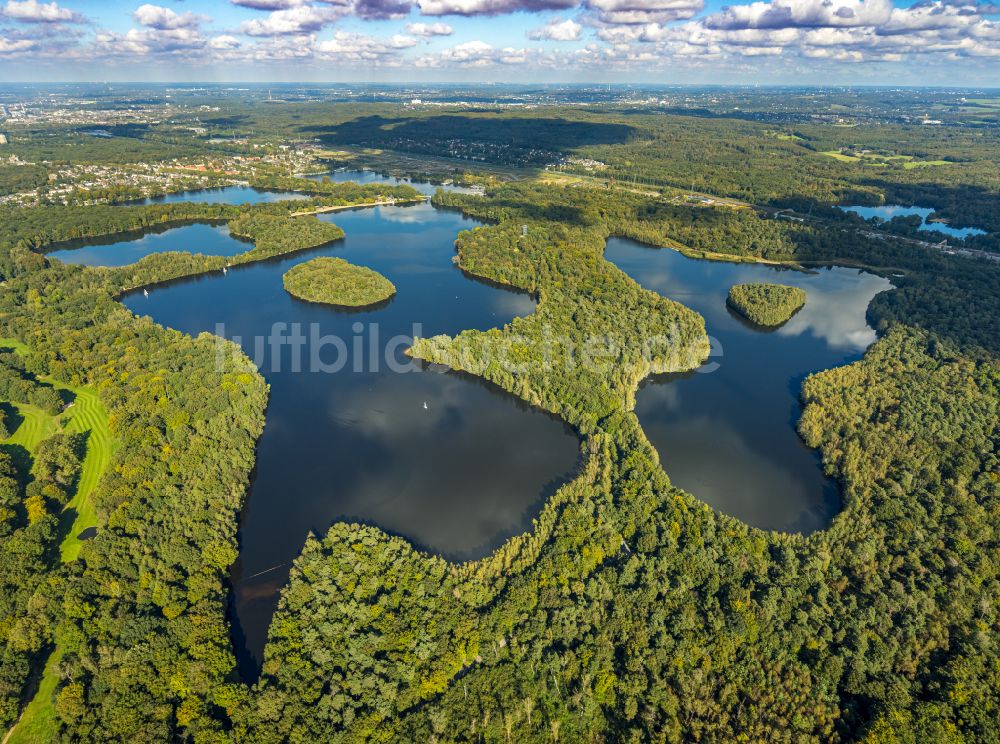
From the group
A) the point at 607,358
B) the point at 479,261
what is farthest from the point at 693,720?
the point at 479,261

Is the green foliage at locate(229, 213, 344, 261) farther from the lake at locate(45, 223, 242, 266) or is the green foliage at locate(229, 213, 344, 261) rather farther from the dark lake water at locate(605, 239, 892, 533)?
the dark lake water at locate(605, 239, 892, 533)

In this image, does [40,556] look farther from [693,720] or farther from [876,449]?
[876,449]

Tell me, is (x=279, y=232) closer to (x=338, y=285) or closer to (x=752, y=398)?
(x=338, y=285)

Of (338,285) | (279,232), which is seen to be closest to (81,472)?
(338,285)

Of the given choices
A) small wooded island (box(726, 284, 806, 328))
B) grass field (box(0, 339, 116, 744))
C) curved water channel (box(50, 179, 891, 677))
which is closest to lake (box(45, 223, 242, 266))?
curved water channel (box(50, 179, 891, 677))

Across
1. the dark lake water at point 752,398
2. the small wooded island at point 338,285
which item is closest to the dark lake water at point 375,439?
the small wooded island at point 338,285
